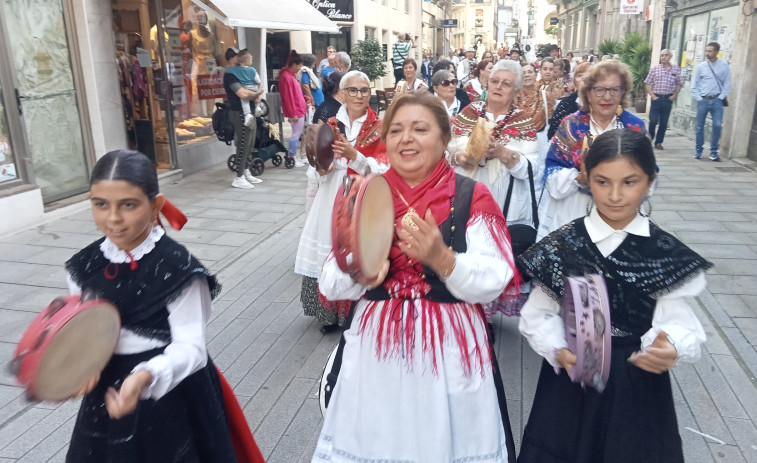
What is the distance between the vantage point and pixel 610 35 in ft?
93.2

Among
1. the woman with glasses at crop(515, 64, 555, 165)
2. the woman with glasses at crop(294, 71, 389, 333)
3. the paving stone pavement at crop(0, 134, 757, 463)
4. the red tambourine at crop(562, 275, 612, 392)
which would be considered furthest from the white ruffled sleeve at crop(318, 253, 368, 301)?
the woman with glasses at crop(515, 64, 555, 165)

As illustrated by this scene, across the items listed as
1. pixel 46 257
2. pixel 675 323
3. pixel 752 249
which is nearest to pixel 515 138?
pixel 675 323

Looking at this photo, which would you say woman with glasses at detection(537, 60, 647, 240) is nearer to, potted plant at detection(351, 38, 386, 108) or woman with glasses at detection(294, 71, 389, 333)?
woman with glasses at detection(294, 71, 389, 333)

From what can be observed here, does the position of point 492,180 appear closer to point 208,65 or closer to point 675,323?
point 675,323

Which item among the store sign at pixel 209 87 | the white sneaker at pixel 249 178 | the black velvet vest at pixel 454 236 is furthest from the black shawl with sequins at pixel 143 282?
the store sign at pixel 209 87

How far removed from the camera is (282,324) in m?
4.88

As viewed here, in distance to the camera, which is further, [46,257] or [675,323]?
[46,257]

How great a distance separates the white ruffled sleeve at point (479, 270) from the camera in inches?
76.8

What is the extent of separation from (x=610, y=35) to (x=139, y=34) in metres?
24.4

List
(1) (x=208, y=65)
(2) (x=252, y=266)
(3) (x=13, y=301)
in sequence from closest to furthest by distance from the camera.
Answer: (3) (x=13, y=301) → (2) (x=252, y=266) → (1) (x=208, y=65)

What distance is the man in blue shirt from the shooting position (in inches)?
437

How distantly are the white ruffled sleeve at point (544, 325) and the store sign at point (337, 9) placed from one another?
19.9 metres

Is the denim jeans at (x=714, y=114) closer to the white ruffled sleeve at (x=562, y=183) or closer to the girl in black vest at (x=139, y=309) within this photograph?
the white ruffled sleeve at (x=562, y=183)

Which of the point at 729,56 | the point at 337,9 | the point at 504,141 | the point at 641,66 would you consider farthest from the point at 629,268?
the point at 337,9
